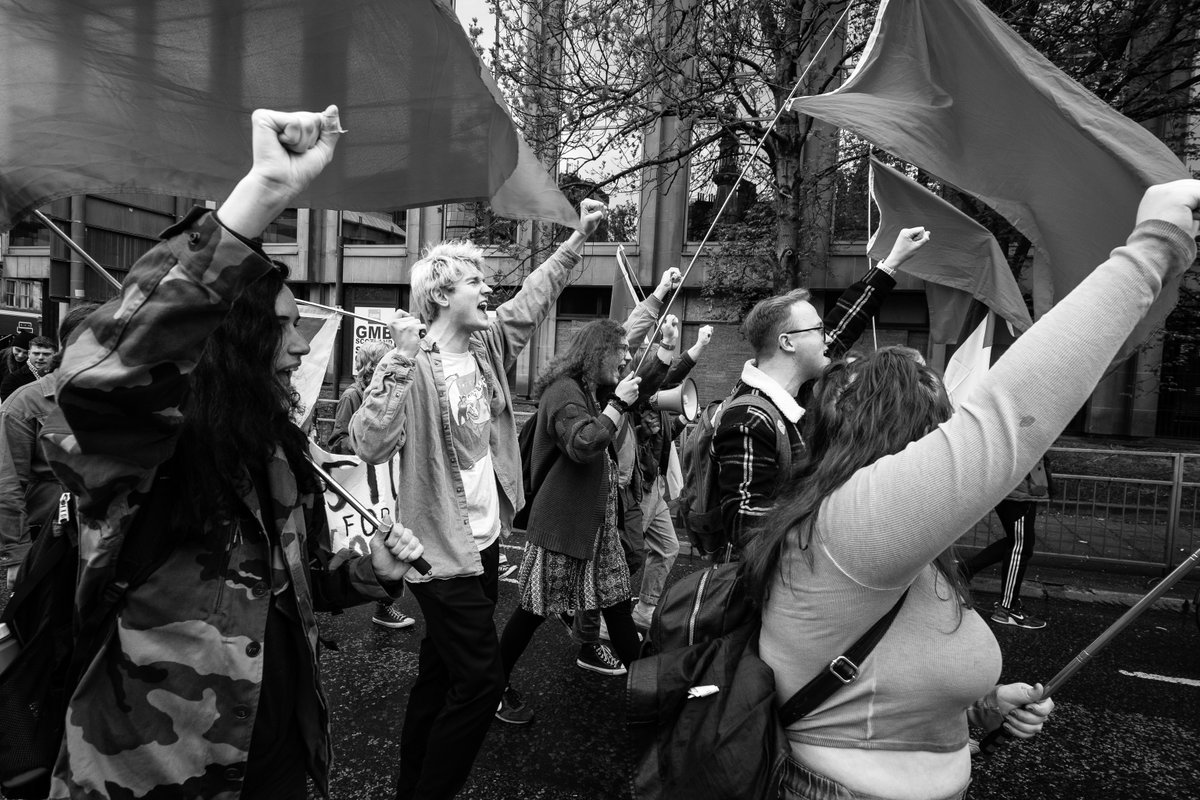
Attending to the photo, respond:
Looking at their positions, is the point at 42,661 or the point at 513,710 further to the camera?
the point at 513,710

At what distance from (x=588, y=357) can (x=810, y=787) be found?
2.59 meters

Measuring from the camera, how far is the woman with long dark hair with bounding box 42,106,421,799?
1209mm

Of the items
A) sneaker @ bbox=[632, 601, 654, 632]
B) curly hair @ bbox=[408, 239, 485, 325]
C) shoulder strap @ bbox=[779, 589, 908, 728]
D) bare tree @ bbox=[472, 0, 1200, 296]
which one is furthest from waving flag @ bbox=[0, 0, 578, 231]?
bare tree @ bbox=[472, 0, 1200, 296]

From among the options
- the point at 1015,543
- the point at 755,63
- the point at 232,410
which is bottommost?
the point at 1015,543

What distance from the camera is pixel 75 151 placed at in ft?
6.39

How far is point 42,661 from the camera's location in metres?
1.58

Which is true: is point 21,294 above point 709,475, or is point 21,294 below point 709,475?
above

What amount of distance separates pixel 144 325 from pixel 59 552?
76 centimetres

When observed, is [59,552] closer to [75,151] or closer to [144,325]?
[144,325]

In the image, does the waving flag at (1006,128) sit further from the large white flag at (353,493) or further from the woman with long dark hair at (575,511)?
the large white flag at (353,493)

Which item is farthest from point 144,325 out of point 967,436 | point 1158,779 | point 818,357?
point 1158,779

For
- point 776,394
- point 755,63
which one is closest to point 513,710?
point 776,394

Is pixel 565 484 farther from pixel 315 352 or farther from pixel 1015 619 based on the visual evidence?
pixel 1015 619

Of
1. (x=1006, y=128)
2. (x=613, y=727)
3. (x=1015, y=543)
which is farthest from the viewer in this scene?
(x=1015, y=543)
